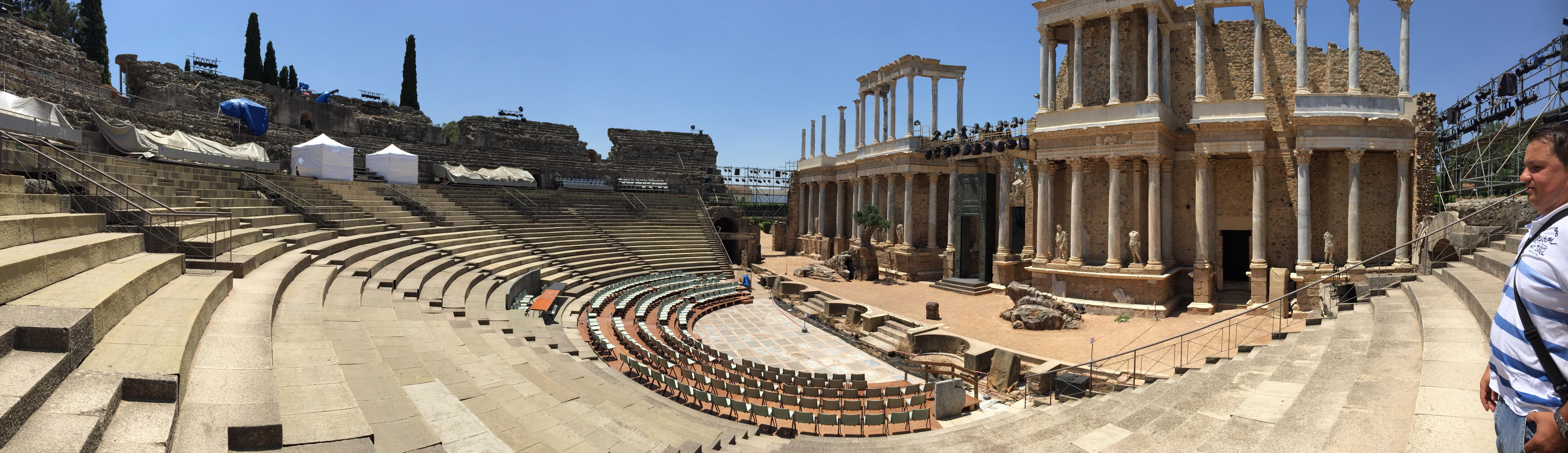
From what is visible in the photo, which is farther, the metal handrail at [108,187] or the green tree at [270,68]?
the green tree at [270,68]

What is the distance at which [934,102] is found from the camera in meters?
31.3

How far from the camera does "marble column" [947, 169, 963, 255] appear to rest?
28.3 m

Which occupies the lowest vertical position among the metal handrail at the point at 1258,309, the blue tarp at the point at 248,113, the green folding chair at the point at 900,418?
the green folding chair at the point at 900,418

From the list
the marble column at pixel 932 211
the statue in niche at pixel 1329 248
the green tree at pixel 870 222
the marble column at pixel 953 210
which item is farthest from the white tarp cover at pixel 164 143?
the statue in niche at pixel 1329 248

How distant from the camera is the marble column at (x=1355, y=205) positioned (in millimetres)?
18453

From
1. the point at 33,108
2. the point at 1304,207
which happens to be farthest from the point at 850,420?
the point at 1304,207

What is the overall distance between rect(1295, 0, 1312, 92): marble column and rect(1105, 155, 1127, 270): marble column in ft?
16.8

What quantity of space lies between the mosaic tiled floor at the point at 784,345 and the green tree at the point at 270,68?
38.0 m

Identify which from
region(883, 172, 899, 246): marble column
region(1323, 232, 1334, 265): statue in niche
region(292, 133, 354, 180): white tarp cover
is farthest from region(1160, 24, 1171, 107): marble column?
region(292, 133, 354, 180): white tarp cover

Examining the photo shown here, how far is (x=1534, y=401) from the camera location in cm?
262

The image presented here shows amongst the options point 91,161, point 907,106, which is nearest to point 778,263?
point 907,106

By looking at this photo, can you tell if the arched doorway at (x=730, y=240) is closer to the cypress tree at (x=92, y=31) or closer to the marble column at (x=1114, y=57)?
the marble column at (x=1114, y=57)

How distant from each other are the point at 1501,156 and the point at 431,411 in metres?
37.9

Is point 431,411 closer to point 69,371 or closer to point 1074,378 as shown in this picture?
point 69,371
